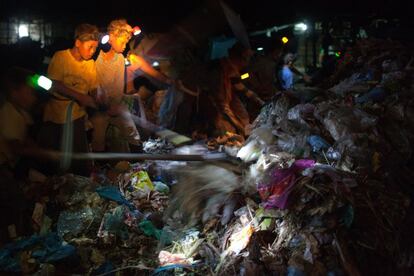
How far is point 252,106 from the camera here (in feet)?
31.2

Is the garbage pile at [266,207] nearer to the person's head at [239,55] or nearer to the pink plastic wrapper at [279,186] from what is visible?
the pink plastic wrapper at [279,186]

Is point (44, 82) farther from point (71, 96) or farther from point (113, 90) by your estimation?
point (113, 90)

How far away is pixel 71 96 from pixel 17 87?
0.98m

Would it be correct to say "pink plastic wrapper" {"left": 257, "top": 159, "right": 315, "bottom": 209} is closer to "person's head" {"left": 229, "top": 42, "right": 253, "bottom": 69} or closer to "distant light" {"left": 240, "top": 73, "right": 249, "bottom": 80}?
"person's head" {"left": 229, "top": 42, "right": 253, "bottom": 69}

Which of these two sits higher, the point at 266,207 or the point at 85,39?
the point at 85,39

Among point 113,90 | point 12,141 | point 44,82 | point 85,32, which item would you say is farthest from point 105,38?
point 12,141

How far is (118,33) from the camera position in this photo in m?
6.17

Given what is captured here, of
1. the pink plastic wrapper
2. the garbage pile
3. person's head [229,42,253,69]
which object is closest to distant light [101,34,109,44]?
the garbage pile

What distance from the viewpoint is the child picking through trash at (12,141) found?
172 inches

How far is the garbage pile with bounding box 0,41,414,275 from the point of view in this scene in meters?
3.91

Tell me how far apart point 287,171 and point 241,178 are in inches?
28.2

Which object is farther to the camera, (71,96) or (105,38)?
(105,38)

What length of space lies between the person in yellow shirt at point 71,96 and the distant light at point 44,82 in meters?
0.15

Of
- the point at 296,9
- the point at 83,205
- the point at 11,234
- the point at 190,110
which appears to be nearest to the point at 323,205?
the point at 83,205
